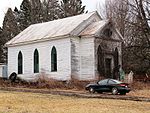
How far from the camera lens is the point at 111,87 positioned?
97.1ft

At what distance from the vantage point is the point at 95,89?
3086 cm

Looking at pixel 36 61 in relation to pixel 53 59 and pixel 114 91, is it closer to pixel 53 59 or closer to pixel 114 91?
pixel 53 59

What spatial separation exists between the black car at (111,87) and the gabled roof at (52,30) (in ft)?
31.0

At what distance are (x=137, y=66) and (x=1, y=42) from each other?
3078 centimetres

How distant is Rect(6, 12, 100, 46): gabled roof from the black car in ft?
31.0

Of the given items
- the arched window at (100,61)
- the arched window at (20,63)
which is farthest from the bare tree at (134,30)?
the arched window at (20,63)

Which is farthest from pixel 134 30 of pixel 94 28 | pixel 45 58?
pixel 45 58

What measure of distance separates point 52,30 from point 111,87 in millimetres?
15561

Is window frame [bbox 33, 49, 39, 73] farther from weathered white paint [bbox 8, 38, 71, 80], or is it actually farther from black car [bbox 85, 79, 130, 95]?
black car [bbox 85, 79, 130, 95]

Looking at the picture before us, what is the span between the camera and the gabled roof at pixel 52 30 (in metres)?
40.3

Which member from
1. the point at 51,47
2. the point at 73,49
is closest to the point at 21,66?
the point at 51,47

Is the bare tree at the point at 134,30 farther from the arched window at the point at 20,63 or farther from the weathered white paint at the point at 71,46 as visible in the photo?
the arched window at the point at 20,63

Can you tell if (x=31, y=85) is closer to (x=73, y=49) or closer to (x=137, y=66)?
(x=73, y=49)

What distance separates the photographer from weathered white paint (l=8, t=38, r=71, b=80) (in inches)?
1533
